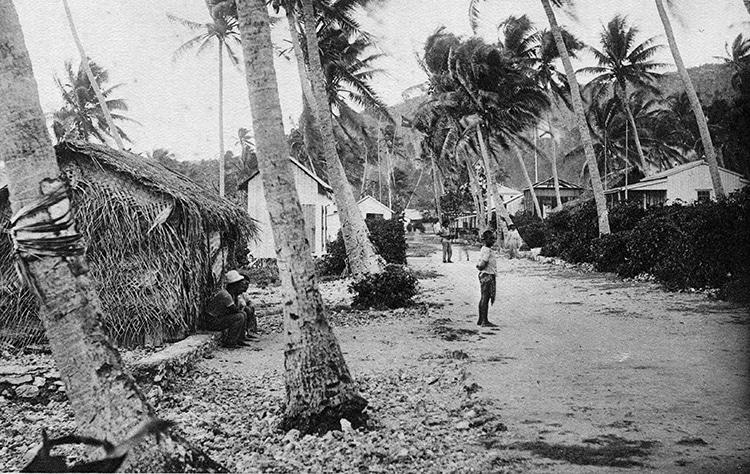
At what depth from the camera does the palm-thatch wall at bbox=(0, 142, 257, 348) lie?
6.81 m

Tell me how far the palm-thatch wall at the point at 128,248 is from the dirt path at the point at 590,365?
42.4 inches

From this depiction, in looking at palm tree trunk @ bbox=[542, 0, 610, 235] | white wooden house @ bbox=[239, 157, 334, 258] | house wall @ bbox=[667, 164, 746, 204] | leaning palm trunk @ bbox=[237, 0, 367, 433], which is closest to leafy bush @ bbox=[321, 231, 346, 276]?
white wooden house @ bbox=[239, 157, 334, 258]

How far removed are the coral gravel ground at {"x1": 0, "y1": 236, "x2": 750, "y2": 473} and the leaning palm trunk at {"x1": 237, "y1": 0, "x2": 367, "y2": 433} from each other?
25cm

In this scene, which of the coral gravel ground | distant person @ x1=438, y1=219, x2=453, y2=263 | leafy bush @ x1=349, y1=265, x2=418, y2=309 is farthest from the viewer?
distant person @ x1=438, y1=219, x2=453, y2=263

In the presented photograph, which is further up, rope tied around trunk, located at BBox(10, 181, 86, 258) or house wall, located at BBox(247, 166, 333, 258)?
house wall, located at BBox(247, 166, 333, 258)

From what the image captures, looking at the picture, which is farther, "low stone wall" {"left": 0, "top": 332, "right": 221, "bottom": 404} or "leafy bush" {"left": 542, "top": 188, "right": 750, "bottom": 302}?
"leafy bush" {"left": 542, "top": 188, "right": 750, "bottom": 302}

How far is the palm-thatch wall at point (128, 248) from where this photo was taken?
22.4 ft

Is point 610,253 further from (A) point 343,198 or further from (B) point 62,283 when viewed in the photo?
(B) point 62,283

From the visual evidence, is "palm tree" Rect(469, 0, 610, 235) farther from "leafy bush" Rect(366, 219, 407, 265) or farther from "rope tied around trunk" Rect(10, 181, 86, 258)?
"rope tied around trunk" Rect(10, 181, 86, 258)

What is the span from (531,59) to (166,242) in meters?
24.0

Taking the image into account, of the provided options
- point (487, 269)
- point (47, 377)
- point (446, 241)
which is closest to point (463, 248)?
point (446, 241)

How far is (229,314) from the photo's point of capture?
8.12 meters

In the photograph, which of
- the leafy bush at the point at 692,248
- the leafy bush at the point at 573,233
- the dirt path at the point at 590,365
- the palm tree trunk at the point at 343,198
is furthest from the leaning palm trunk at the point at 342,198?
the leafy bush at the point at 573,233

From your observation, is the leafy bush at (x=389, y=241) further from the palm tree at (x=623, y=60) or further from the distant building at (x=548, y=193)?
the distant building at (x=548, y=193)
